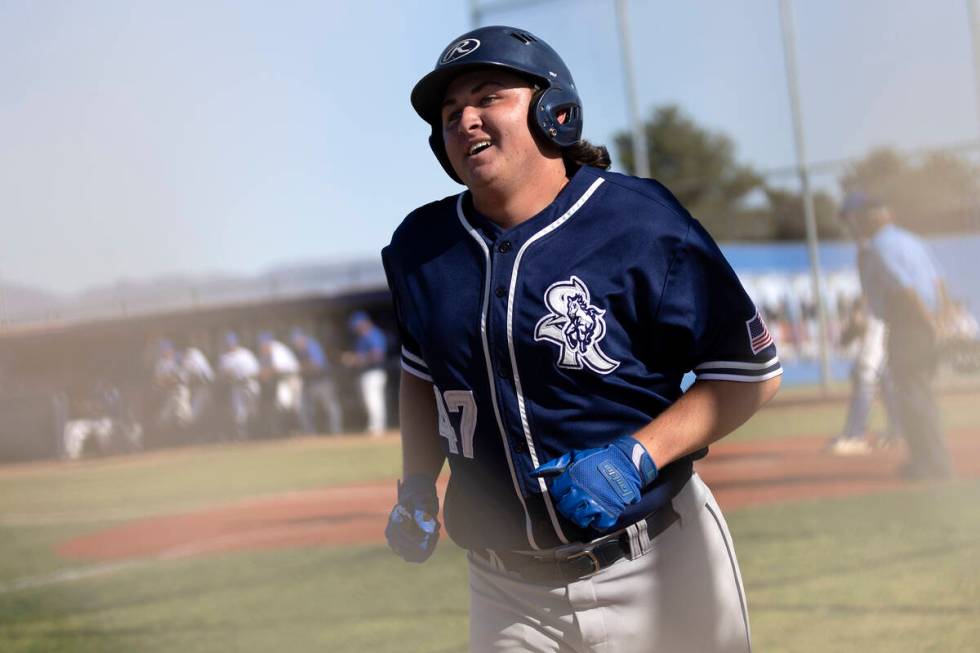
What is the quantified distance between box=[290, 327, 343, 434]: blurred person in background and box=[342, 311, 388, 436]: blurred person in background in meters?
0.47

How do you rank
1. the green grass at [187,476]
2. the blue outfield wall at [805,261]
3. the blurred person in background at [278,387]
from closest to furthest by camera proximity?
the green grass at [187,476]
the blue outfield wall at [805,261]
the blurred person in background at [278,387]

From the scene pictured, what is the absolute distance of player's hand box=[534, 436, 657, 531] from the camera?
78.9 inches

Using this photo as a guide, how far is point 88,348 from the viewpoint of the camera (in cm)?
1667

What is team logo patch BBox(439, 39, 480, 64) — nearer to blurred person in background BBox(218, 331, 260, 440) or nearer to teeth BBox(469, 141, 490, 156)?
teeth BBox(469, 141, 490, 156)

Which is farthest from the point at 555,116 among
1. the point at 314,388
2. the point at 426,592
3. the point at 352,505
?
the point at 314,388

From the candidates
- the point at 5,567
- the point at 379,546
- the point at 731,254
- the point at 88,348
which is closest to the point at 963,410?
the point at 731,254

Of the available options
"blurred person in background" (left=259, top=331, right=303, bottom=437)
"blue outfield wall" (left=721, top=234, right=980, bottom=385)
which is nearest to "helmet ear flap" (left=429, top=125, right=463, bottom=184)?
"blurred person in background" (left=259, top=331, right=303, bottom=437)

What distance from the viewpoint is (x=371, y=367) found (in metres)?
16.3

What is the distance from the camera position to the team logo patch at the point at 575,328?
2.10 meters

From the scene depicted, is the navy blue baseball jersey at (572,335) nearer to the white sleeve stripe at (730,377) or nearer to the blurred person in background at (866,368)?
the white sleeve stripe at (730,377)

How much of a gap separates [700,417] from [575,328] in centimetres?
28

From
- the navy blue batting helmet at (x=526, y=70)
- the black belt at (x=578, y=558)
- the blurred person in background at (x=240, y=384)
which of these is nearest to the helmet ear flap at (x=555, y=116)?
the navy blue batting helmet at (x=526, y=70)

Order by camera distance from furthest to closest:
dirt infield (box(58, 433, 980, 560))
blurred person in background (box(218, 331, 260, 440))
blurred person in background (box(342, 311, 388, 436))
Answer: blurred person in background (box(218, 331, 260, 440)), blurred person in background (box(342, 311, 388, 436)), dirt infield (box(58, 433, 980, 560))

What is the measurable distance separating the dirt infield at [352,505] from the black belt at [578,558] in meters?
5.36
